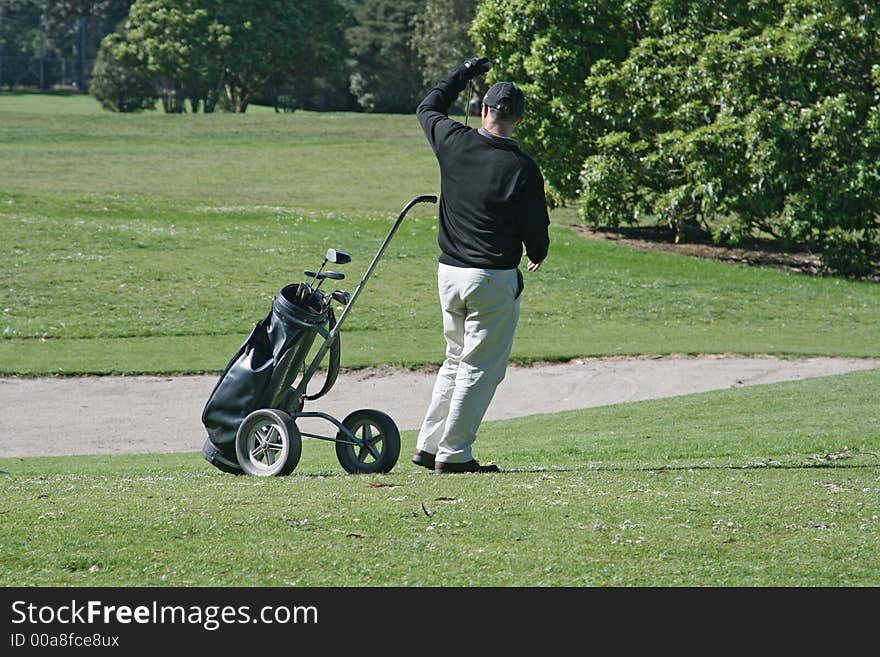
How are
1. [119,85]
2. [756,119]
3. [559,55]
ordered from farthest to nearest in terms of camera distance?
1. [119,85]
2. [559,55]
3. [756,119]

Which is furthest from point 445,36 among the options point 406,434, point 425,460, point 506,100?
point 506,100

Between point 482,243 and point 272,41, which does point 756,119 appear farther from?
point 272,41

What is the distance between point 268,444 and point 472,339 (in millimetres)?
1383

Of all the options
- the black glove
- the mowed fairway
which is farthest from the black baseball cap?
the mowed fairway

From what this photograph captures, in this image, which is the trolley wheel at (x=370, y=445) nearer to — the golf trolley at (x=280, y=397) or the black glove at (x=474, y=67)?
the golf trolley at (x=280, y=397)

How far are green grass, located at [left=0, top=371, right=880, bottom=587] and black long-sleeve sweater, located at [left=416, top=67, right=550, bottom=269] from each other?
129 centimetres

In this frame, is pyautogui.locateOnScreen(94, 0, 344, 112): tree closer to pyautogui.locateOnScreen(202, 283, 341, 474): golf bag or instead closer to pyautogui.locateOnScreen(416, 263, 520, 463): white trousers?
pyautogui.locateOnScreen(202, 283, 341, 474): golf bag

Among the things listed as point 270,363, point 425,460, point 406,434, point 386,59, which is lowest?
point 406,434

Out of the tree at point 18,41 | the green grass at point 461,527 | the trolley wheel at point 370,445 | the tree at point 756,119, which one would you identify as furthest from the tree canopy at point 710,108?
the tree at point 18,41

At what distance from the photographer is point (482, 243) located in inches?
284

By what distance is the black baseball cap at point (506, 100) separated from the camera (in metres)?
7.10

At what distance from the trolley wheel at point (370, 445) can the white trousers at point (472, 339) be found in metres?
0.36
